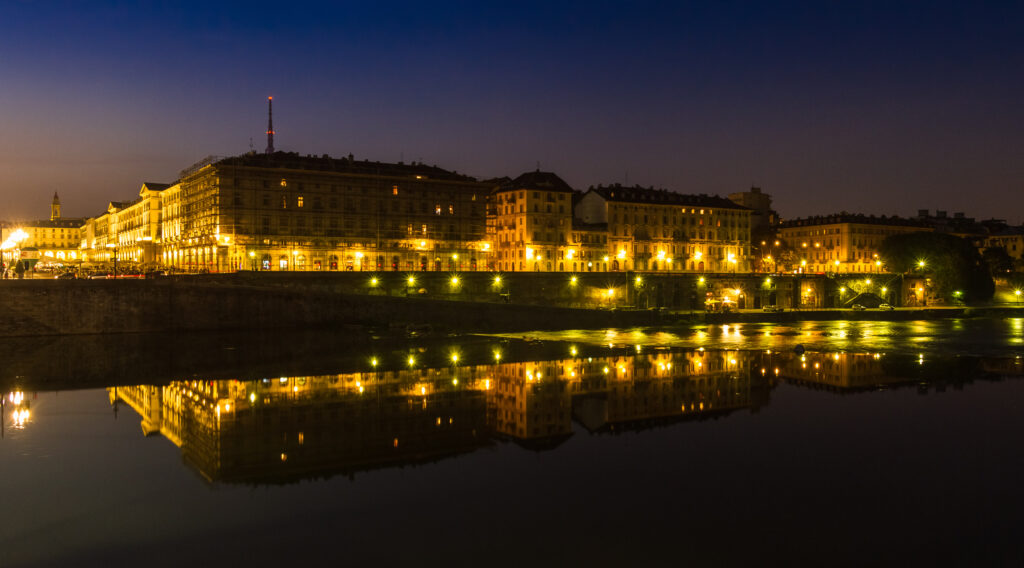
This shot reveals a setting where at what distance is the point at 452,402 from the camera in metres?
23.6

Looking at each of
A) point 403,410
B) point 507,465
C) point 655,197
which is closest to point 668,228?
point 655,197

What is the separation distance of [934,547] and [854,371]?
891 inches

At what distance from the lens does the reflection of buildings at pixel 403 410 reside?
55.7ft

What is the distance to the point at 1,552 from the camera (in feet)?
37.0

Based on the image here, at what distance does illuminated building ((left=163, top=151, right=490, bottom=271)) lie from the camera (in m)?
66.6

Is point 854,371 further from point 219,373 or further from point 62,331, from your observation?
point 62,331

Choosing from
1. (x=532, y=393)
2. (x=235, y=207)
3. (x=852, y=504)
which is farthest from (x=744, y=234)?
(x=852, y=504)

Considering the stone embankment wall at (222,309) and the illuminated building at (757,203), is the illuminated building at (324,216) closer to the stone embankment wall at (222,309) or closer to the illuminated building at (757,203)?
the stone embankment wall at (222,309)

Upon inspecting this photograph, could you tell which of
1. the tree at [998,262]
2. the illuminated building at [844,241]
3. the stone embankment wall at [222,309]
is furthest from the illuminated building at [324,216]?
the tree at [998,262]

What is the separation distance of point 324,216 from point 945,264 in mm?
71910

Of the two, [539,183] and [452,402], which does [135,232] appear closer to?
[539,183]

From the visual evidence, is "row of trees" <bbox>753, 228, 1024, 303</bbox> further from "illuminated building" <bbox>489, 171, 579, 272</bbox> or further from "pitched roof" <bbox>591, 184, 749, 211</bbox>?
"illuminated building" <bbox>489, 171, 579, 272</bbox>

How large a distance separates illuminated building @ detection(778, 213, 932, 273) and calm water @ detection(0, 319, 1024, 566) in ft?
306

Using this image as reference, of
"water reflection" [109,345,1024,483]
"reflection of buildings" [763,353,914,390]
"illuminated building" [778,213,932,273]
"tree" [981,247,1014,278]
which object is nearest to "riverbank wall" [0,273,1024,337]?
"water reflection" [109,345,1024,483]
